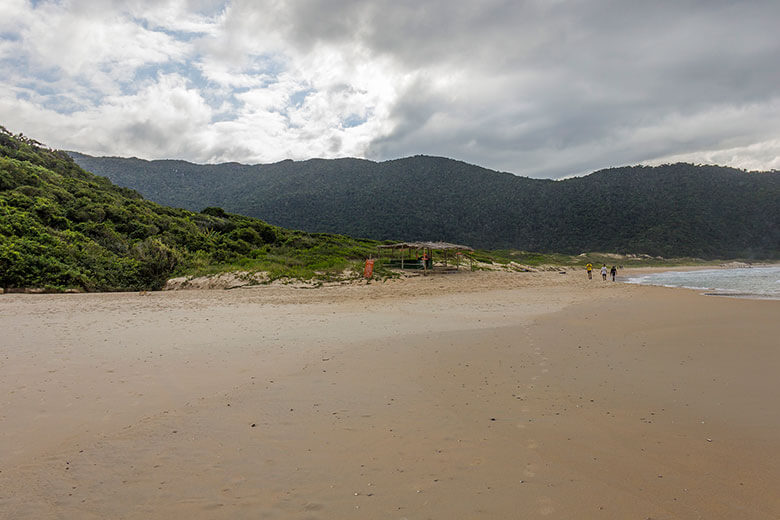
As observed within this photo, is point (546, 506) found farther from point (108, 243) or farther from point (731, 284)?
point (731, 284)

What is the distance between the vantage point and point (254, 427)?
369 cm

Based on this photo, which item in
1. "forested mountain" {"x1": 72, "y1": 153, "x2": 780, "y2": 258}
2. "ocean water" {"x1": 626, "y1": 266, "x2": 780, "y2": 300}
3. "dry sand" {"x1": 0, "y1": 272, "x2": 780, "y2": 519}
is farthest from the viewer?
"forested mountain" {"x1": 72, "y1": 153, "x2": 780, "y2": 258}

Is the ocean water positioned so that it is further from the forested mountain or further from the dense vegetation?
the forested mountain

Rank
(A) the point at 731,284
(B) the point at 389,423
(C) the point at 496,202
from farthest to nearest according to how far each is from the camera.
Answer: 1. (C) the point at 496,202
2. (A) the point at 731,284
3. (B) the point at 389,423

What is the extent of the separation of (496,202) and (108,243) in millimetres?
72426

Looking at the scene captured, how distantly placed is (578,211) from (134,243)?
248 feet

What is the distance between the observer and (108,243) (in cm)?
2131

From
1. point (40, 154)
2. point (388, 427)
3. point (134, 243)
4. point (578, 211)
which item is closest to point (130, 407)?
point (388, 427)

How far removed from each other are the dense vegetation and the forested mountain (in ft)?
153

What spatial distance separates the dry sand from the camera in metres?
2.57

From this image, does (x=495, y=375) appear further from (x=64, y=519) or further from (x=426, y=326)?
(x=64, y=519)

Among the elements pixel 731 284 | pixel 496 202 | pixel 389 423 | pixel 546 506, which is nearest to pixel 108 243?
pixel 389 423

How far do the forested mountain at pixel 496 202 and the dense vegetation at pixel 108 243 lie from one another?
4650 cm

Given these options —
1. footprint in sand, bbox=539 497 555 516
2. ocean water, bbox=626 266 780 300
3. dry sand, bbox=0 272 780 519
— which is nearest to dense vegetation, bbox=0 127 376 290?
dry sand, bbox=0 272 780 519
